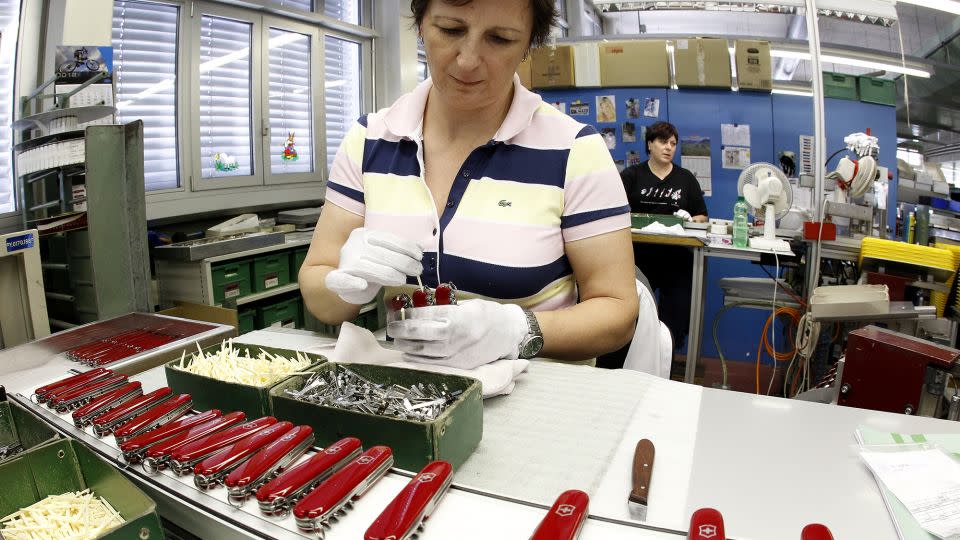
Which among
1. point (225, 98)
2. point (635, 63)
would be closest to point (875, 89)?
point (635, 63)

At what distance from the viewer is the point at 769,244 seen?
3.18 m

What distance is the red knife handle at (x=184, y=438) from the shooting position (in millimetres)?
641

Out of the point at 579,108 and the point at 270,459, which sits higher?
the point at 579,108

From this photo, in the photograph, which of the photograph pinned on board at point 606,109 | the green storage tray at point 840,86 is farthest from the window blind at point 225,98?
the green storage tray at point 840,86

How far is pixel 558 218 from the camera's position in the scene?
1188mm

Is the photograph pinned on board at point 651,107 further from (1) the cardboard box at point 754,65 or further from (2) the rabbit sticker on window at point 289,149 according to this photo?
(2) the rabbit sticker on window at point 289,149

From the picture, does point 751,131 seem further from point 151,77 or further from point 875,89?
point 151,77

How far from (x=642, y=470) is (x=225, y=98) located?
14.4ft

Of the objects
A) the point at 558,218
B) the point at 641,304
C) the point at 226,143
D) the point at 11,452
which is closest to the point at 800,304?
the point at 641,304

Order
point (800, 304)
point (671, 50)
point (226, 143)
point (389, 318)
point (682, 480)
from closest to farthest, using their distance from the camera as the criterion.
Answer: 1. point (682, 480)
2. point (389, 318)
3. point (800, 304)
4. point (226, 143)
5. point (671, 50)

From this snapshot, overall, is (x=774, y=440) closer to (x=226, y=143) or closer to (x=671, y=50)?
(x=226, y=143)

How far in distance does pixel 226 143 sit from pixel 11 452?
3.90 m

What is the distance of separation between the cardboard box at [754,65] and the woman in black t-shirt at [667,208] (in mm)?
919

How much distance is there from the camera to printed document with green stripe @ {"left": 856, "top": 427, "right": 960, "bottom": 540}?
23.0 inches
